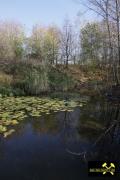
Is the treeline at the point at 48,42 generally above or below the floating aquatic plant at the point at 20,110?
above

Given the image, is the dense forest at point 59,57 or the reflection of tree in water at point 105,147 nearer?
the reflection of tree in water at point 105,147

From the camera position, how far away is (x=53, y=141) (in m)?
6.36

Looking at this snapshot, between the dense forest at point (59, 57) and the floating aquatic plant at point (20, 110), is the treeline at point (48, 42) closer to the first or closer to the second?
the dense forest at point (59, 57)

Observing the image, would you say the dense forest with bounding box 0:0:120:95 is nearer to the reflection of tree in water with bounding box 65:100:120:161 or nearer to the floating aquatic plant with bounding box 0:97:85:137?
the floating aquatic plant with bounding box 0:97:85:137

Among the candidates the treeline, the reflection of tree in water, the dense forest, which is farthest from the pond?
the treeline

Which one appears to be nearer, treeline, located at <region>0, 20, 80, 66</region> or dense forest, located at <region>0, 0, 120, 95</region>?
dense forest, located at <region>0, 0, 120, 95</region>

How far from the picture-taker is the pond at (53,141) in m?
4.73

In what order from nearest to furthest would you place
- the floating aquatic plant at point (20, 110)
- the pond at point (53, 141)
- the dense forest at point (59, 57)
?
the pond at point (53, 141)
the floating aquatic plant at point (20, 110)
the dense forest at point (59, 57)

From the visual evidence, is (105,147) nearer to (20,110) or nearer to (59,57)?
(20,110)

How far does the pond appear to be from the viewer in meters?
4.73

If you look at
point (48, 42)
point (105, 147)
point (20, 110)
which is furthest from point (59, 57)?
point (105, 147)

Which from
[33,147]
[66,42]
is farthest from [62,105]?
[66,42]

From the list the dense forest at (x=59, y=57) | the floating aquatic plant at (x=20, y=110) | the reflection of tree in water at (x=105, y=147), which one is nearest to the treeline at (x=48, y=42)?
the dense forest at (x=59, y=57)

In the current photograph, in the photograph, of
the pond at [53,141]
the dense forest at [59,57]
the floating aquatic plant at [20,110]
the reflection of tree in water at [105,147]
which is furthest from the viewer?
the dense forest at [59,57]
